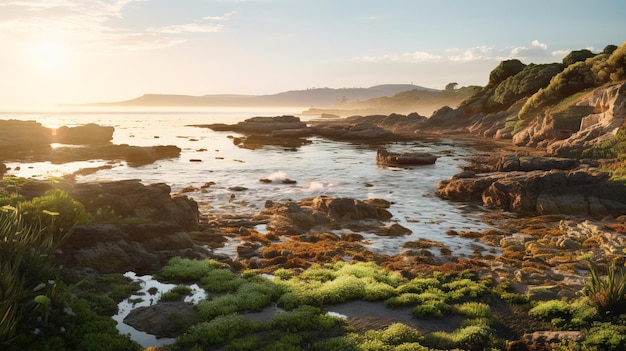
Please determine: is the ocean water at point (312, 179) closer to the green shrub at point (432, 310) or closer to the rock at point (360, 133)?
the green shrub at point (432, 310)

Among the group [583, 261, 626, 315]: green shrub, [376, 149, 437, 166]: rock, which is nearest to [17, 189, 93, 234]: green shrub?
[583, 261, 626, 315]: green shrub

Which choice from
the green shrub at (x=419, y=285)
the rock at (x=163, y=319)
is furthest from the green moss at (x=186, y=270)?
the green shrub at (x=419, y=285)

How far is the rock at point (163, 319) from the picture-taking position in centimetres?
1603

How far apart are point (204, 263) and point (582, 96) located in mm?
85049

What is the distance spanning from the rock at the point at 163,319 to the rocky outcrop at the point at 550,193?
98.1 feet

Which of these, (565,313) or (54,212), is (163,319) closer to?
(54,212)

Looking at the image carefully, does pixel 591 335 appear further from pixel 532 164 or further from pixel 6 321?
pixel 532 164

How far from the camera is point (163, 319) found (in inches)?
650

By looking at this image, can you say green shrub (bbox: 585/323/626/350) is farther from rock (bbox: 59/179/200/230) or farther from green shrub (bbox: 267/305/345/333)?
rock (bbox: 59/179/200/230)

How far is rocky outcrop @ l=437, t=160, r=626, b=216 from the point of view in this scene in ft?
117

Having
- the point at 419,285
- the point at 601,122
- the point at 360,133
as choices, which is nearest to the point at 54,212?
the point at 419,285

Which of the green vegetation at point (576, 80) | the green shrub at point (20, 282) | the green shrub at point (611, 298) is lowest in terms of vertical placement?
the green shrub at point (611, 298)

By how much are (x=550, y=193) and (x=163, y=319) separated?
108 feet

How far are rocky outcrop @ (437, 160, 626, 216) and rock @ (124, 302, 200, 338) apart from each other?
2990cm
